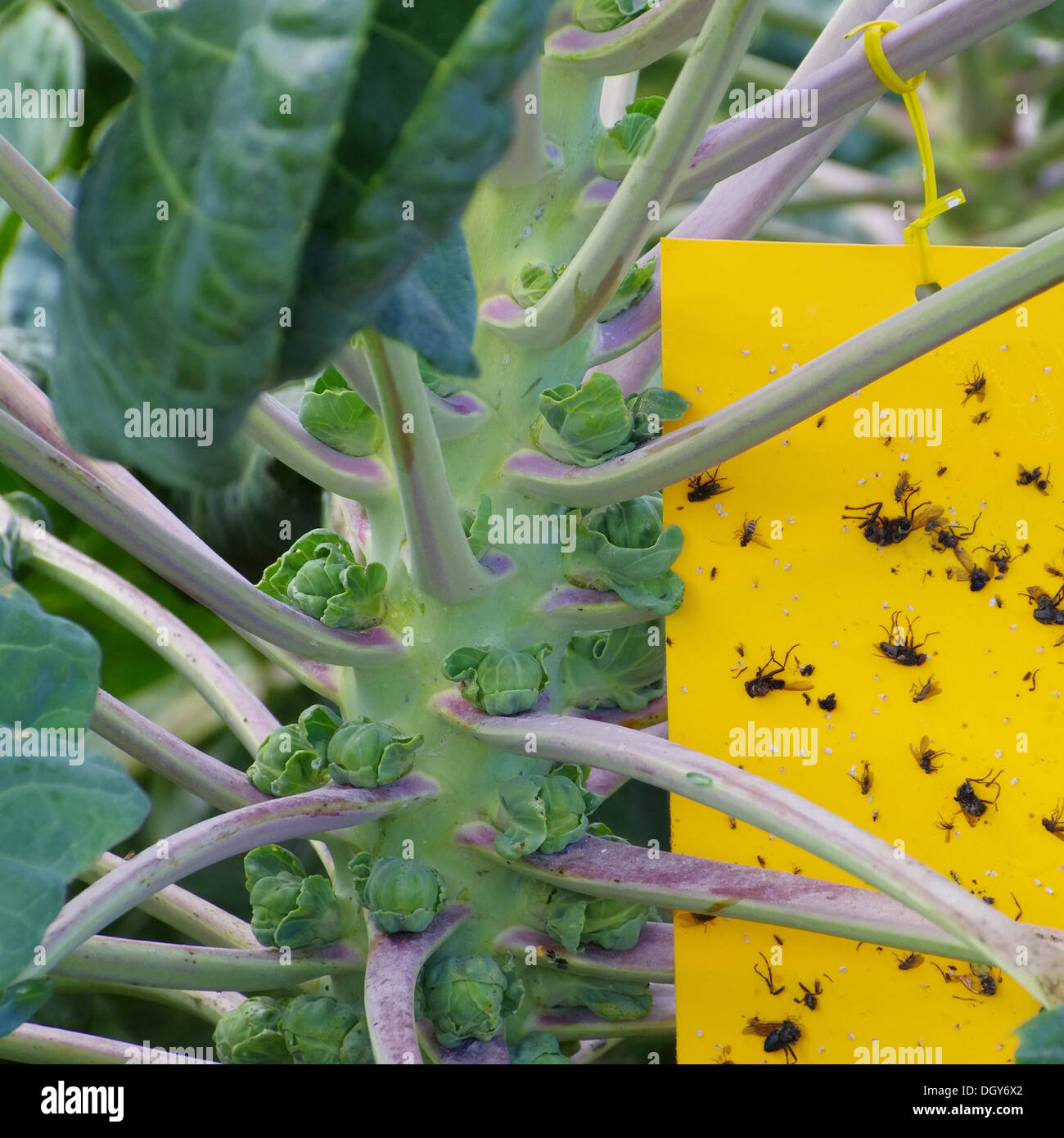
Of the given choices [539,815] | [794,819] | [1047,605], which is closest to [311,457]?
[539,815]

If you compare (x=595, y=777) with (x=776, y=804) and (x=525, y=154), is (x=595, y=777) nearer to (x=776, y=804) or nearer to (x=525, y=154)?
(x=776, y=804)

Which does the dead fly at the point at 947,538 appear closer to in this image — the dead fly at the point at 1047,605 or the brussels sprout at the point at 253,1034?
the dead fly at the point at 1047,605

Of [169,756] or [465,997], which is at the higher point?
[169,756]

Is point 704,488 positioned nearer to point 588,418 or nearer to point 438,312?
point 588,418

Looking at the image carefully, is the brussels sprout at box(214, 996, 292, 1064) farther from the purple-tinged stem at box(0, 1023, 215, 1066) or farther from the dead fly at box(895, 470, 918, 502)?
the dead fly at box(895, 470, 918, 502)

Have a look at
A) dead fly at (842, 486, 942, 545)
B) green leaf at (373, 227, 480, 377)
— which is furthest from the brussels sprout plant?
dead fly at (842, 486, 942, 545)

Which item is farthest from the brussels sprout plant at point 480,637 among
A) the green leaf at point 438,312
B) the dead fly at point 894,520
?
the dead fly at point 894,520
